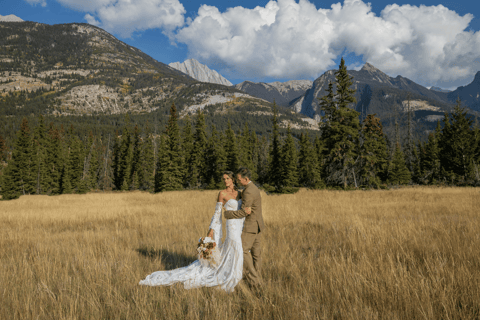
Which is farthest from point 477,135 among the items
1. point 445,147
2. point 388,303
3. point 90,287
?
point 90,287

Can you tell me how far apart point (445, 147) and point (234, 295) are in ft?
145

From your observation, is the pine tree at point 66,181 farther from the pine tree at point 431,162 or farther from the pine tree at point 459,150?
the pine tree at point 431,162

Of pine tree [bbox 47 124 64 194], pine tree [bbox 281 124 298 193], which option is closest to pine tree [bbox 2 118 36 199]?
pine tree [bbox 47 124 64 194]

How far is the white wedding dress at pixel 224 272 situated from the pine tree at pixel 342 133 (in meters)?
24.9

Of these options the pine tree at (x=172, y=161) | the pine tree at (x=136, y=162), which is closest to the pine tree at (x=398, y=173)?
the pine tree at (x=172, y=161)

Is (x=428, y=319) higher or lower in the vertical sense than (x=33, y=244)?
higher

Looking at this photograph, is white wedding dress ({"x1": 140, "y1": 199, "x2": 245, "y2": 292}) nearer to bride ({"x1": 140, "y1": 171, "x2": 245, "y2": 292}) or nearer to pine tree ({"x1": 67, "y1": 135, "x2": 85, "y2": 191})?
bride ({"x1": 140, "y1": 171, "x2": 245, "y2": 292})

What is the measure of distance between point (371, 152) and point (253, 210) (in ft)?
97.9

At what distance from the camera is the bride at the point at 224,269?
13.1 ft

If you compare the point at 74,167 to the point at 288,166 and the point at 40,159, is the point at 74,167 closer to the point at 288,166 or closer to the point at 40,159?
the point at 40,159

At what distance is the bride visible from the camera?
3990 millimetres

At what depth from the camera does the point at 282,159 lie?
116 feet

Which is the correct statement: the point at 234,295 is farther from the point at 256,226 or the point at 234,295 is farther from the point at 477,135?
the point at 477,135

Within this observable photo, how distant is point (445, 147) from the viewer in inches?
1401
